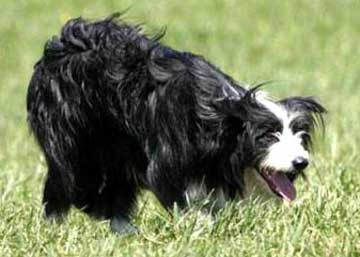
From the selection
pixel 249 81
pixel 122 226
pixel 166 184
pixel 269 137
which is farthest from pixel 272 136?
pixel 249 81

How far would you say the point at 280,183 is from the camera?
629 centimetres

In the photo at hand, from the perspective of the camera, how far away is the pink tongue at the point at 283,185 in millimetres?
6258

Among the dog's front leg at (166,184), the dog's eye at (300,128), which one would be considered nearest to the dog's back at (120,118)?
the dog's front leg at (166,184)

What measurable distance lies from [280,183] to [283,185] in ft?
0.07

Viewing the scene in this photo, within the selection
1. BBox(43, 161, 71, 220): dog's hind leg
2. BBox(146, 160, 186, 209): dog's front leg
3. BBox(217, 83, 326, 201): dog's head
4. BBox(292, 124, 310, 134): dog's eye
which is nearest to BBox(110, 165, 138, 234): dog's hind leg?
BBox(43, 161, 71, 220): dog's hind leg

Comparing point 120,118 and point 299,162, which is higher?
point 120,118

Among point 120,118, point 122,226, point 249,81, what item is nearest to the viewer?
point 120,118

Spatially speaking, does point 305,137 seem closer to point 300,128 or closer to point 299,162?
point 300,128

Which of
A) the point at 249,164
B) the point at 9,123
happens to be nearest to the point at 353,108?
the point at 9,123

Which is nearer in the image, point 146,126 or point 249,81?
point 146,126

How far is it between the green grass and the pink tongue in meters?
0.09

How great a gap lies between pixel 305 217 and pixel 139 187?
805mm

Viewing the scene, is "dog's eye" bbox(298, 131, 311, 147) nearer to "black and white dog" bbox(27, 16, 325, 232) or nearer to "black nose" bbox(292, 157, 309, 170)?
"black and white dog" bbox(27, 16, 325, 232)

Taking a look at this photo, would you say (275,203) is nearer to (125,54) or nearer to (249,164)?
(249,164)
